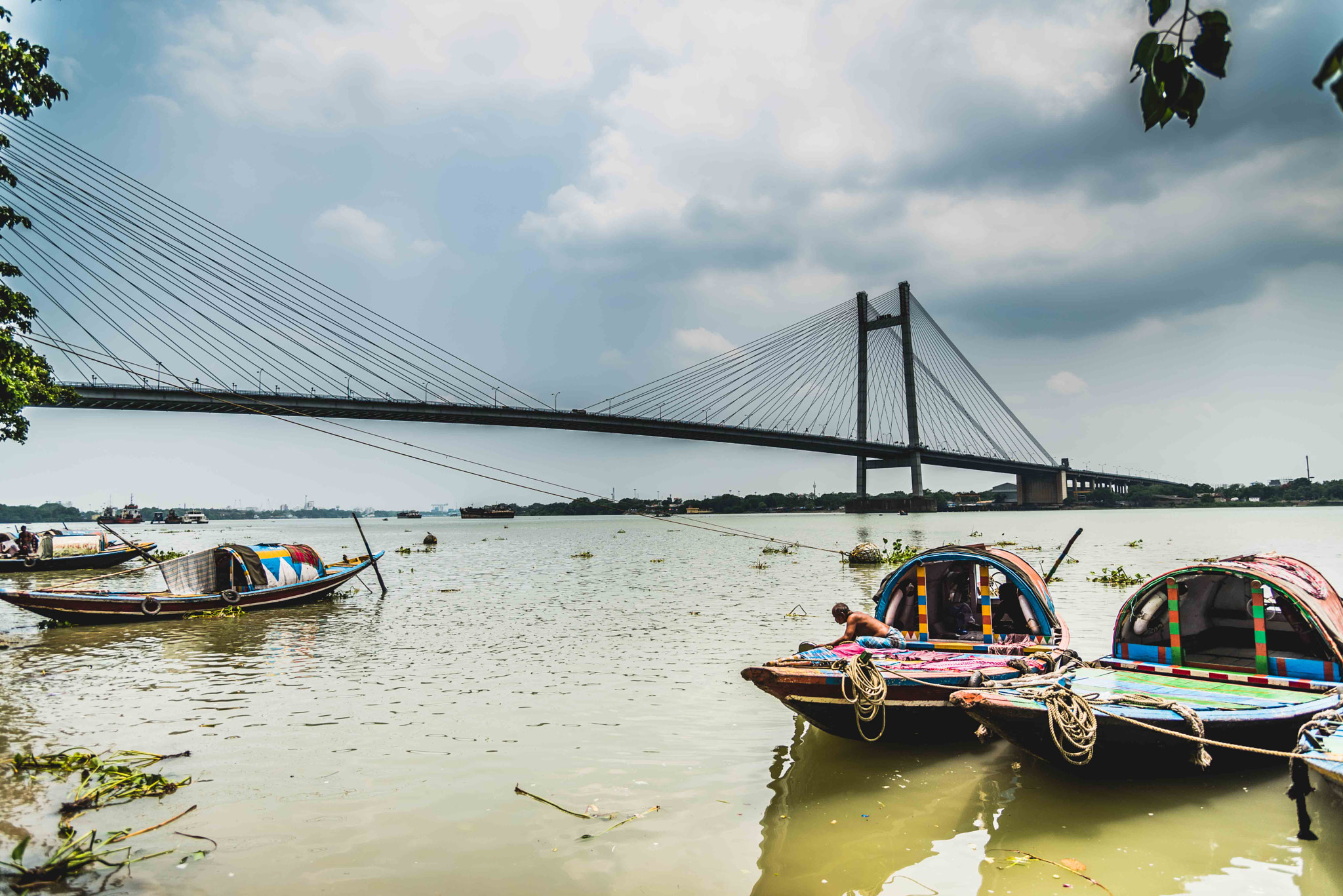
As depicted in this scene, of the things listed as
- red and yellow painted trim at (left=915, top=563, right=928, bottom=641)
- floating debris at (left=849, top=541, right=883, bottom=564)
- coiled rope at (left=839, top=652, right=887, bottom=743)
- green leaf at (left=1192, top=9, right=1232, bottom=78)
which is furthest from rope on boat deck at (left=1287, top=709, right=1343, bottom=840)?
floating debris at (left=849, top=541, right=883, bottom=564)

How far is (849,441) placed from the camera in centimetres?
6556

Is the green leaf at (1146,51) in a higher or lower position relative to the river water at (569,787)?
higher

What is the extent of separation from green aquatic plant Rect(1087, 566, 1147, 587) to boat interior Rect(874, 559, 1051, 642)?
14905 mm

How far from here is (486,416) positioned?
149 ft

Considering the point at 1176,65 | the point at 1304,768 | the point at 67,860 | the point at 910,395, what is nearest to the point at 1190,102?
the point at 1176,65

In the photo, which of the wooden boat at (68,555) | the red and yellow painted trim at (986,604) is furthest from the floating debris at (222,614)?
the red and yellow painted trim at (986,604)

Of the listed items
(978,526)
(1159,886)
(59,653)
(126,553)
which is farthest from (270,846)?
(978,526)

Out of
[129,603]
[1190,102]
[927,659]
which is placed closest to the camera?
[1190,102]

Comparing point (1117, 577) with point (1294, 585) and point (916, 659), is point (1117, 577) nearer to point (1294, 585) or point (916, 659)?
point (1294, 585)

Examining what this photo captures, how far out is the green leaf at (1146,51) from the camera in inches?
76.9

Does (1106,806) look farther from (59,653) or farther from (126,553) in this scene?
(126,553)

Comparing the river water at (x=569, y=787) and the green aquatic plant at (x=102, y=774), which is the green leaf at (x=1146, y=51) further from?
the green aquatic plant at (x=102, y=774)

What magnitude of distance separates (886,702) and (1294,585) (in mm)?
4177

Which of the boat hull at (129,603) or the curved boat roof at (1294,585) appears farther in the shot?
the boat hull at (129,603)
